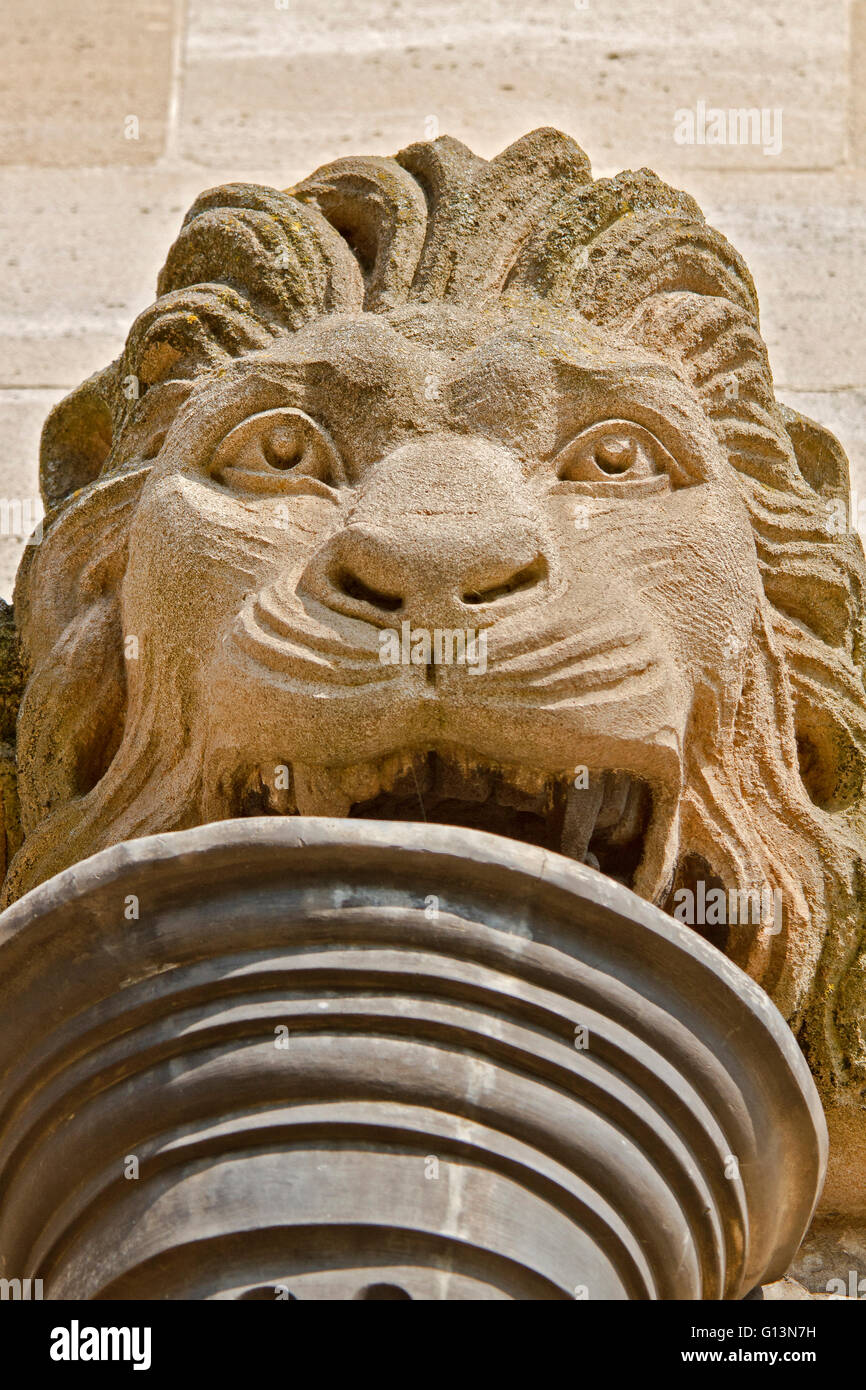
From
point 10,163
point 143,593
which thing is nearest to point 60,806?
point 143,593

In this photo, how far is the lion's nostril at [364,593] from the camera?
→ 226 cm

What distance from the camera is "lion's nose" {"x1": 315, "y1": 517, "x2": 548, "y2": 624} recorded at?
87.4 inches

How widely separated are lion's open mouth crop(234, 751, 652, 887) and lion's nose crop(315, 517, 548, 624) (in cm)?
17

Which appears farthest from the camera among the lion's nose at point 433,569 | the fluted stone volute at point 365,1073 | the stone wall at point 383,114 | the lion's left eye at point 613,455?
the stone wall at point 383,114

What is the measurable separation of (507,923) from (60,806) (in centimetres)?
77

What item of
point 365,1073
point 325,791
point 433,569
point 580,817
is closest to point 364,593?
point 433,569

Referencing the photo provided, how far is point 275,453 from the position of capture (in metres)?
2.47

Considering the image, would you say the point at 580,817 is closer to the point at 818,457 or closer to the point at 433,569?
the point at 433,569

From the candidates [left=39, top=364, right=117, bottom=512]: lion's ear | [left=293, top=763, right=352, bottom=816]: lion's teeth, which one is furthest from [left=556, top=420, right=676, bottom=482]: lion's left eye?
[left=39, top=364, right=117, bottom=512]: lion's ear

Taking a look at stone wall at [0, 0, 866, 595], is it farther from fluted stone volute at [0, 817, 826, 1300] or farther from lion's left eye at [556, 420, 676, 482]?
fluted stone volute at [0, 817, 826, 1300]

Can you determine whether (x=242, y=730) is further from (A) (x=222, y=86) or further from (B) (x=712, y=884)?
(A) (x=222, y=86)

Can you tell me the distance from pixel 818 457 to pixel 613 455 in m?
0.64

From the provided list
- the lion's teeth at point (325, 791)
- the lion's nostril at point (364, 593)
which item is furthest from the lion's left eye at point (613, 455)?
the lion's teeth at point (325, 791)

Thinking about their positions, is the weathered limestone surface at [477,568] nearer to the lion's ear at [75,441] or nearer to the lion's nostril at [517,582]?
the lion's nostril at [517,582]
